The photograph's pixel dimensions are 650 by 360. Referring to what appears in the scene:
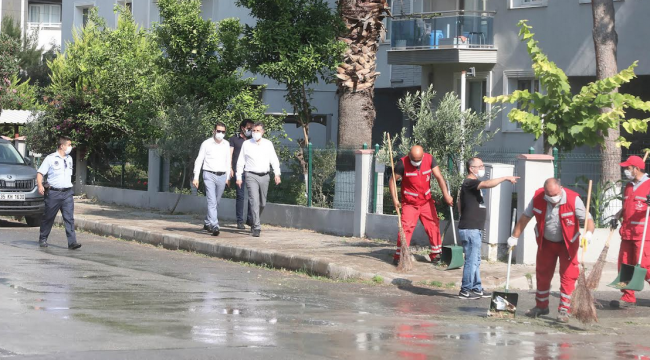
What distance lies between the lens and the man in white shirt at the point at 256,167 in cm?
1617

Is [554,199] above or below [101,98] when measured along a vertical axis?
below

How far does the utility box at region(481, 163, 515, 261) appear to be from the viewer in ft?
45.6

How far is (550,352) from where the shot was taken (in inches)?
316

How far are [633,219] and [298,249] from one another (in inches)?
205

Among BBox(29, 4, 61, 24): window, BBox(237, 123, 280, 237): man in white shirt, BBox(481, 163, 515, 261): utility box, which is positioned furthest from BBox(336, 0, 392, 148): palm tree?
BBox(29, 4, 61, 24): window

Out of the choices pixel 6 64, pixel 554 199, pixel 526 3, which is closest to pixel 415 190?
pixel 554 199

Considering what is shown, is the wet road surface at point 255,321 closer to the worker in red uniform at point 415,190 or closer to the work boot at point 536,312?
the work boot at point 536,312

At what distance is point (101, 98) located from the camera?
25.5 m

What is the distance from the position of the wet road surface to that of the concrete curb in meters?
0.36

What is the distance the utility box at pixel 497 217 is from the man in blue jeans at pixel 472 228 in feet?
9.07

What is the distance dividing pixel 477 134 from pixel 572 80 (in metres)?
12.0

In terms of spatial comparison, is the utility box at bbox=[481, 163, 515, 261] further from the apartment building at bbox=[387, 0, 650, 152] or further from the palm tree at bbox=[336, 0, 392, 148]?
the apartment building at bbox=[387, 0, 650, 152]

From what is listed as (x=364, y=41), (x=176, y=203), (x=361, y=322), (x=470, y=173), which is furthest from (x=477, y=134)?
(x=176, y=203)

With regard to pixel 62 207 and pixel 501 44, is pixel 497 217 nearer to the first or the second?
pixel 62 207
